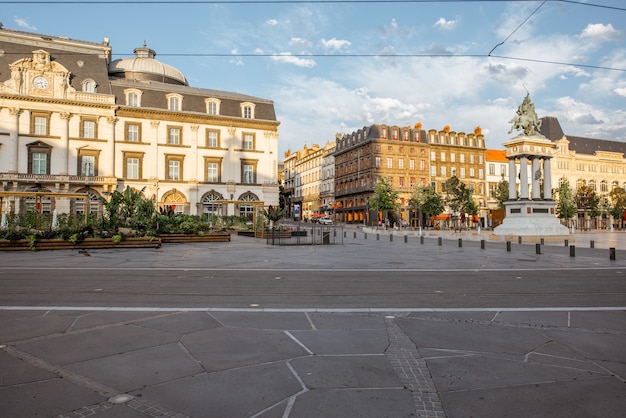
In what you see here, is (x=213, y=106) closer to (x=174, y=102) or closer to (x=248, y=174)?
(x=174, y=102)

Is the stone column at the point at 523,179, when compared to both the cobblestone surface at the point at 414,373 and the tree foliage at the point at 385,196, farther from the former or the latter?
the cobblestone surface at the point at 414,373

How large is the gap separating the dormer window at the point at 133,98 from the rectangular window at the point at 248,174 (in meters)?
14.0

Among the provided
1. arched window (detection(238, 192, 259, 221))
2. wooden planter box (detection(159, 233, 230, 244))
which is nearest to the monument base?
wooden planter box (detection(159, 233, 230, 244))

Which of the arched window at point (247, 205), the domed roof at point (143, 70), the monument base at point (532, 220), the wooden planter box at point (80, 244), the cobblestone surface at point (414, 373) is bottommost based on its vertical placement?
the cobblestone surface at point (414, 373)

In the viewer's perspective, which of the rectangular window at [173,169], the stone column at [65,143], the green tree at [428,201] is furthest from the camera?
the green tree at [428,201]

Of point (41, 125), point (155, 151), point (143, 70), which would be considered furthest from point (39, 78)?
point (143, 70)

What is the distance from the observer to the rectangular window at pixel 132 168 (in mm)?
48125

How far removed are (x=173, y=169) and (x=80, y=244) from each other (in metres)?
29.5

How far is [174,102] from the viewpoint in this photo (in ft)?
164

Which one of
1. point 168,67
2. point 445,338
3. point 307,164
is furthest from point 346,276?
point 307,164

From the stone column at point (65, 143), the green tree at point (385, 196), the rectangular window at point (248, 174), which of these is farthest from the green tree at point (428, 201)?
the stone column at point (65, 143)

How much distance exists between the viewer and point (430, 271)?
14.0 m

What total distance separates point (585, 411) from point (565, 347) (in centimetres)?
211

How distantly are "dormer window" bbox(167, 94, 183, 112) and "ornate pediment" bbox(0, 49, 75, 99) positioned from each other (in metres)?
9.78
